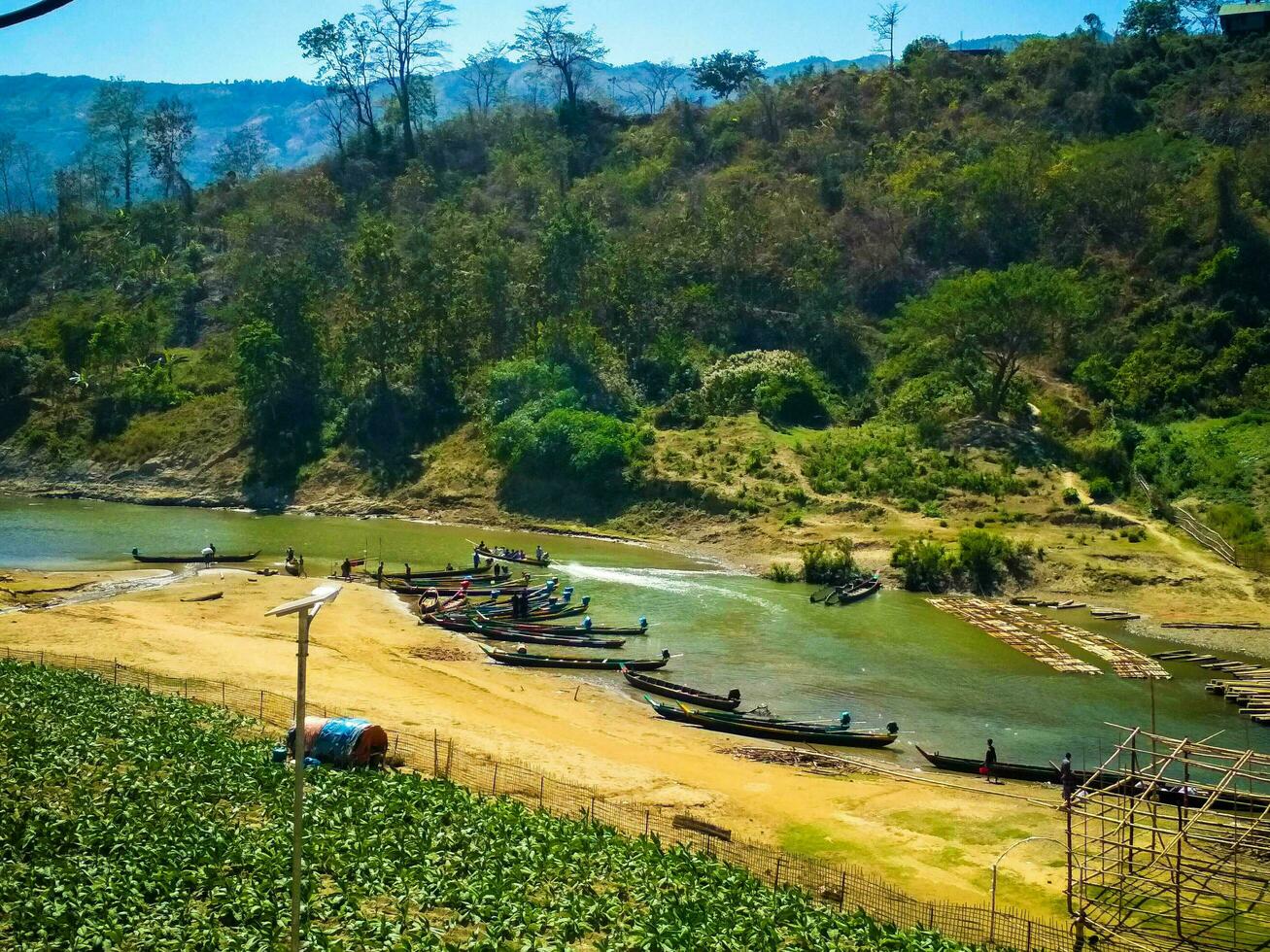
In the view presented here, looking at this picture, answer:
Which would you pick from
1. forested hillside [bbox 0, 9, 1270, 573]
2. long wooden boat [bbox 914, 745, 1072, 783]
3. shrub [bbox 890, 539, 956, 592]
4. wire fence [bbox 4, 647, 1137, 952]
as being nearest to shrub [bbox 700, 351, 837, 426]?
forested hillside [bbox 0, 9, 1270, 573]

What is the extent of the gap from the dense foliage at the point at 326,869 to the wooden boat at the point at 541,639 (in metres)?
19.2

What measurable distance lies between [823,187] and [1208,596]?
56.7m

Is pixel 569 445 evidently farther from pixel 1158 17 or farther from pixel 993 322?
pixel 1158 17

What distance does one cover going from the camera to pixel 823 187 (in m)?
96.2

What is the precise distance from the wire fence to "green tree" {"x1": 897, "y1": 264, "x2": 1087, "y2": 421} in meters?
46.5

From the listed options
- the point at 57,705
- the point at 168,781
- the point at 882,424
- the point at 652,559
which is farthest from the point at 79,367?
the point at 168,781

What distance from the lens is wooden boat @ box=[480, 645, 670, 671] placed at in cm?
3962

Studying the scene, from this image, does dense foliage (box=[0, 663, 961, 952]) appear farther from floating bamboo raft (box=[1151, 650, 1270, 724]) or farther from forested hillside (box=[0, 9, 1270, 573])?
forested hillside (box=[0, 9, 1270, 573])

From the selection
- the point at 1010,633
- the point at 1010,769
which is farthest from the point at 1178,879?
the point at 1010,633

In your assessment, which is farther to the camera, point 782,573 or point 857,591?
point 782,573

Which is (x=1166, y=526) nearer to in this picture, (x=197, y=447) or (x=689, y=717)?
(x=689, y=717)

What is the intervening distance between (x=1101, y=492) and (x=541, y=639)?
3287cm

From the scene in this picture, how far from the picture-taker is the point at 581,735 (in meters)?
31.7

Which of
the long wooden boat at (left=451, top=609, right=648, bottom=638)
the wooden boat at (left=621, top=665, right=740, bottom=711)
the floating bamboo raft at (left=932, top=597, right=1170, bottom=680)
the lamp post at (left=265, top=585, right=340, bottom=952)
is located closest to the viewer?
the lamp post at (left=265, top=585, right=340, bottom=952)
